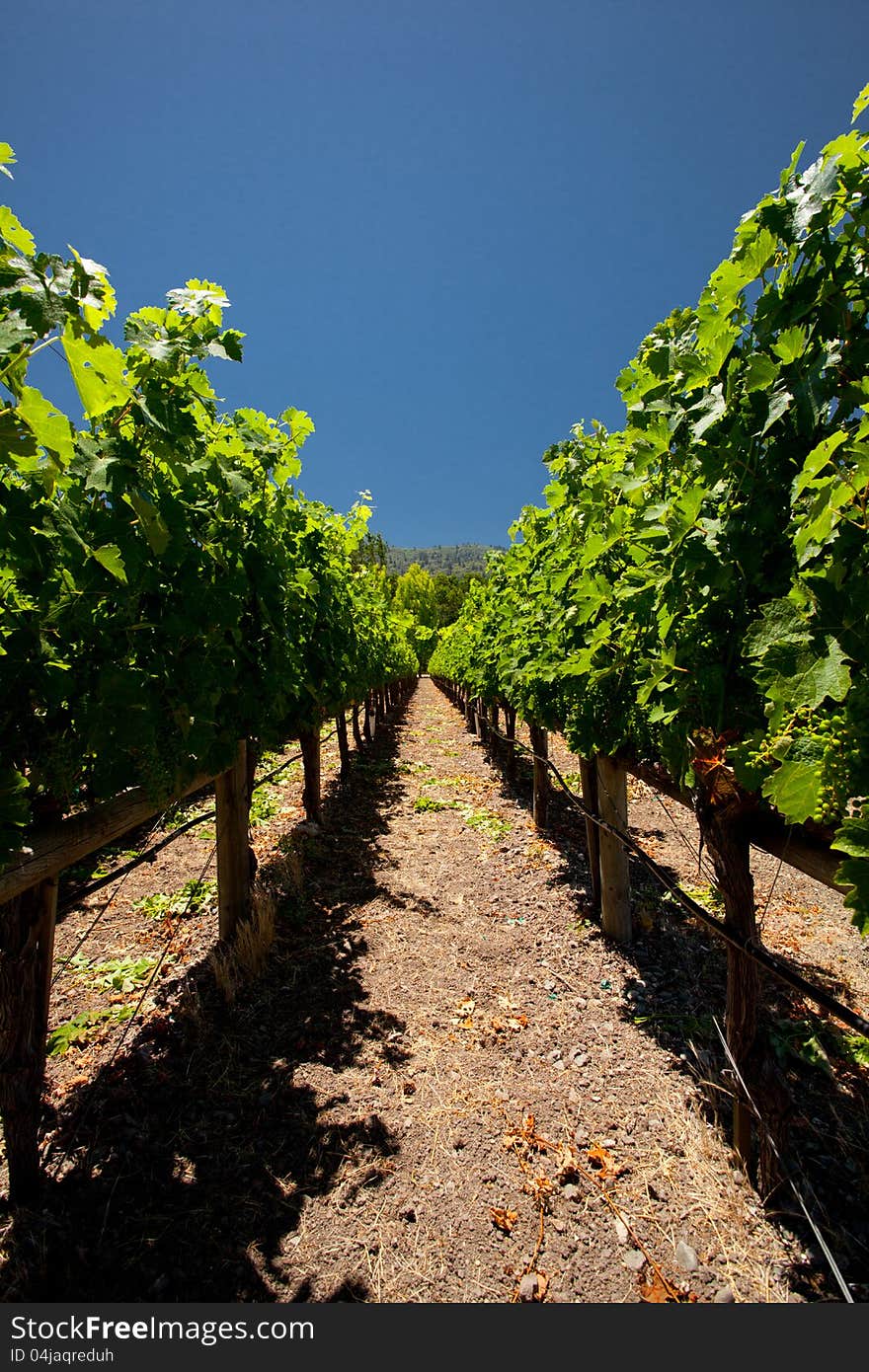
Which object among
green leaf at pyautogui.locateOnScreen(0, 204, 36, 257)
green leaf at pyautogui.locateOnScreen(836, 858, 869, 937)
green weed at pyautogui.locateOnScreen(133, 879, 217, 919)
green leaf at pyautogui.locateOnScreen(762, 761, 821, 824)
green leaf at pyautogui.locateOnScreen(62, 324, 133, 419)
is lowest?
green weed at pyautogui.locateOnScreen(133, 879, 217, 919)

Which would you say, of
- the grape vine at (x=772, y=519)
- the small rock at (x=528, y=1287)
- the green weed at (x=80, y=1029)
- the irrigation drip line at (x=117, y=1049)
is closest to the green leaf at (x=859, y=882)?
the grape vine at (x=772, y=519)

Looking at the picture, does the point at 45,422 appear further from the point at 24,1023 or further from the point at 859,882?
the point at 24,1023

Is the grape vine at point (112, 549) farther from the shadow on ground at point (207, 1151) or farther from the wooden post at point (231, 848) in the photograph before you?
the shadow on ground at point (207, 1151)

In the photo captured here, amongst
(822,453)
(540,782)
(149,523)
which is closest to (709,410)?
(822,453)

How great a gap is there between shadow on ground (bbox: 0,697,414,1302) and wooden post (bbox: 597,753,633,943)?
6.00 ft

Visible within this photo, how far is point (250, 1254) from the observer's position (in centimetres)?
233

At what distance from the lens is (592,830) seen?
5066mm

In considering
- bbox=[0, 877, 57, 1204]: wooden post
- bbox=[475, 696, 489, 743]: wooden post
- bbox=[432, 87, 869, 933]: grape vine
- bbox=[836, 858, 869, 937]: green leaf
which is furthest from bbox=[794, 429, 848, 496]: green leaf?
bbox=[475, 696, 489, 743]: wooden post

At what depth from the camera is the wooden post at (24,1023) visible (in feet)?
Result: 7.72

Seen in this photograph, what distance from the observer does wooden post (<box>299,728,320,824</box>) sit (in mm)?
6906

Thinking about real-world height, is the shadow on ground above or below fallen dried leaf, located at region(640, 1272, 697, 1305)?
below

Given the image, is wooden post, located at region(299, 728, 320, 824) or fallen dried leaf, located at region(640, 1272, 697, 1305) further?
wooden post, located at region(299, 728, 320, 824)

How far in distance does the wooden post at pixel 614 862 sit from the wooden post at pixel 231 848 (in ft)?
8.93

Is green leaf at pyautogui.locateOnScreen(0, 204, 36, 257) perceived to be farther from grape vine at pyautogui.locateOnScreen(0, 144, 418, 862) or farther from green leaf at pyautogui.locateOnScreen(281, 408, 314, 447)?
green leaf at pyautogui.locateOnScreen(281, 408, 314, 447)
